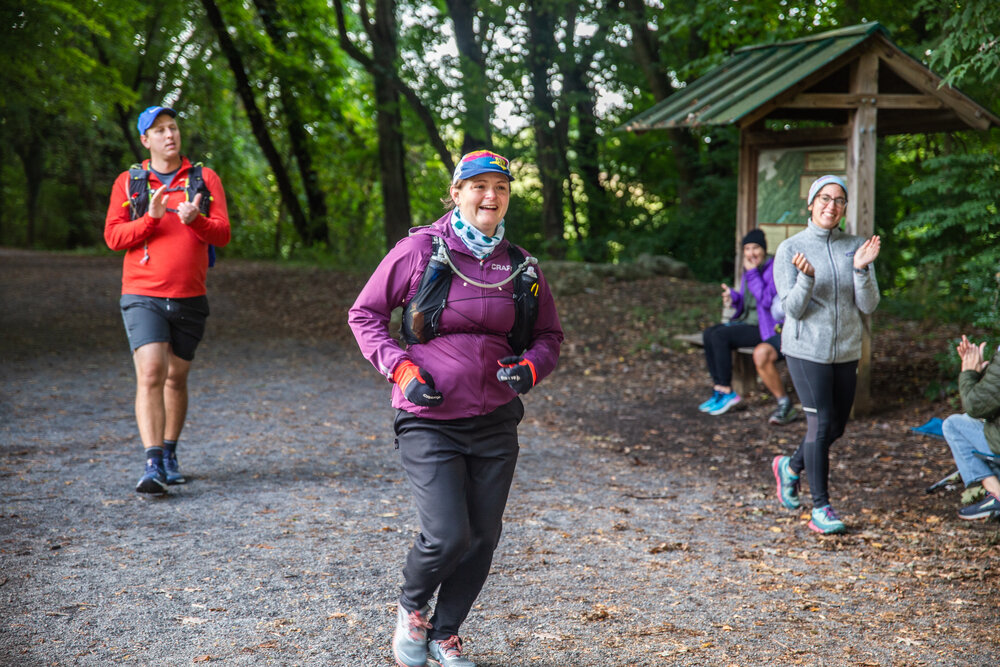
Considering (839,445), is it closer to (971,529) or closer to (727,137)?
(971,529)

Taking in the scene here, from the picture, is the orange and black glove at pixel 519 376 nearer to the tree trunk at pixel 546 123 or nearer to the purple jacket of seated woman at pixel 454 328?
the purple jacket of seated woman at pixel 454 328

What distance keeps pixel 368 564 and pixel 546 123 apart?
583 inches

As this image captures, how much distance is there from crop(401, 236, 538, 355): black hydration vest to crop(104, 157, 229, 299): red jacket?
2579mm

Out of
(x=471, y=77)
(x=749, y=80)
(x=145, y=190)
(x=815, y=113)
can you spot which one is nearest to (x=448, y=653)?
(x=145, y=190)

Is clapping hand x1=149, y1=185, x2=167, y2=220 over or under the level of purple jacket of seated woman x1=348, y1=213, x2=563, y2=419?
over

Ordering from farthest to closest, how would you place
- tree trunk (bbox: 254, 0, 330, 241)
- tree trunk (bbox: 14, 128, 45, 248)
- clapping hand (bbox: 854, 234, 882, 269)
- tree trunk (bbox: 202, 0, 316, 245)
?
tree trunk (bbox: 14, 128, 45, 248)
tree trunk (bbox: 254, 0, 330, 241)
tree trunk (bbox: 202, 0, 316, 245)
clapping hand (bbox: 854, 234, 882, 269)

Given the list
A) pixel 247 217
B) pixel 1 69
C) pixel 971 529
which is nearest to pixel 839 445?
pixel 971 529

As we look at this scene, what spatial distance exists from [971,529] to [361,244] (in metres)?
18.6

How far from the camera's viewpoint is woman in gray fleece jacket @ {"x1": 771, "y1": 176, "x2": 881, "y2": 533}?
5.20 m

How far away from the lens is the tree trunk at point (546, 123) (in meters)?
17.8

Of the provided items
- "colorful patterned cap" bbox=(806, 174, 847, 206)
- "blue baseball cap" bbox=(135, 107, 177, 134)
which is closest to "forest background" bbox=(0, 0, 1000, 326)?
"colorful patterned cap" bbox=(806, 174, 847, 206)

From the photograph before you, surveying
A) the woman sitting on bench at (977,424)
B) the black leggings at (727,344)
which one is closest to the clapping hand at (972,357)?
the woman sitting on bench at (977,424)

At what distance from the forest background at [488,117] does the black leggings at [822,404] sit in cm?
213

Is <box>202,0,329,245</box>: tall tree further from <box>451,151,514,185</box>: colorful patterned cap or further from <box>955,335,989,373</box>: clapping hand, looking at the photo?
<box>451,151,514,185</box>: colorful patterned cap
